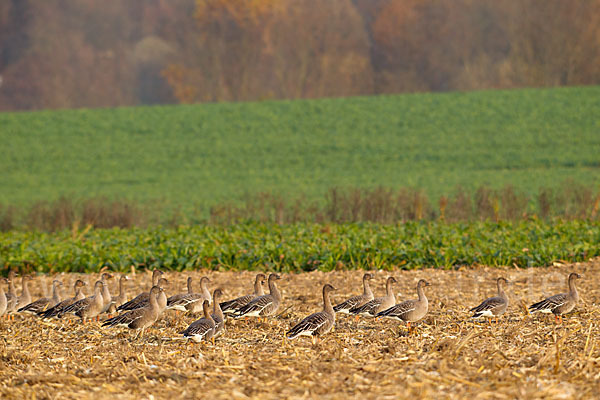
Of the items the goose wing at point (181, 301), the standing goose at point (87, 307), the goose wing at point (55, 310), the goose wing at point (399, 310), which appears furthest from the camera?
the goose wing at point (181, 301)

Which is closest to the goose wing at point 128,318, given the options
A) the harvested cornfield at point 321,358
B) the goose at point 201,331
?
the harvested cornfield at point 321,358

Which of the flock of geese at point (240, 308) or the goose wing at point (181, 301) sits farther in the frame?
the goose wing at point (181, 301)

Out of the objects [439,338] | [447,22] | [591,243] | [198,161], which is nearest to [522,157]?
[198,161]

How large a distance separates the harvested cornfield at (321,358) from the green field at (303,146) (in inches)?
737

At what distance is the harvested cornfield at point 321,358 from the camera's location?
6277 mm

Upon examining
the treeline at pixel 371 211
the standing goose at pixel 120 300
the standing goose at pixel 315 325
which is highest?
the standing goose at pixel 315 325

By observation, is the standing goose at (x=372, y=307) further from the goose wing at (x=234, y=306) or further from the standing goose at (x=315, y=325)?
the goose wing at (x=234, y=306)

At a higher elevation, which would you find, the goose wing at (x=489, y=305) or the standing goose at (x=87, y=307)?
the goose wing at (x=489, y=305)

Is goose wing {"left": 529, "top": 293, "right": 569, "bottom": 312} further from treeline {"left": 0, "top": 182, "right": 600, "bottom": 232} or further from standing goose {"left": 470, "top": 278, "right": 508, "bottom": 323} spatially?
treeline {"left": 0, "top": 182, "right": 600, "bottom": 232}

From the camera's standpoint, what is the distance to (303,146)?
39.9m

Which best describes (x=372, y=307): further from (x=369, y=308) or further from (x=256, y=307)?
(x=256, y=307)

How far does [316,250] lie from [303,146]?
25.7 m

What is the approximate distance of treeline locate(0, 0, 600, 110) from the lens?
61.3 meters

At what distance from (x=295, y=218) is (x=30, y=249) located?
7160 mm
